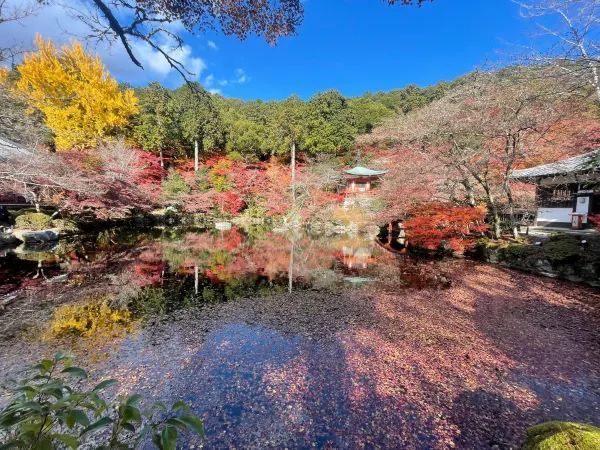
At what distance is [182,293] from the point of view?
6793mm

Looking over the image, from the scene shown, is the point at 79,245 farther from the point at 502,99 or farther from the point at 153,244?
the point at 502,99

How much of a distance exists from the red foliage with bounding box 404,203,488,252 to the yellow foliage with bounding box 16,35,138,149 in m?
16.7

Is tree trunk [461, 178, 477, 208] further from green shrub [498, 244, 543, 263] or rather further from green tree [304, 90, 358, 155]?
green tree [304, 90, 358, 155]

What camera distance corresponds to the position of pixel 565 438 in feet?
6.06

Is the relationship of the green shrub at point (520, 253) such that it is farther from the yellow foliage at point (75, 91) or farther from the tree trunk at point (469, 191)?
the yellow foliage at point (75, 91)

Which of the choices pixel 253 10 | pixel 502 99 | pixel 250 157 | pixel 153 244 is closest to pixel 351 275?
pixel 502 99

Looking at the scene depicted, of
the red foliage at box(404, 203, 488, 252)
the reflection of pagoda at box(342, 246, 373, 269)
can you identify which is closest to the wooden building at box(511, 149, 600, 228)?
the red foliage at box(404, 203, 488, 252)

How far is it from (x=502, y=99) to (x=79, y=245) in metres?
14.9

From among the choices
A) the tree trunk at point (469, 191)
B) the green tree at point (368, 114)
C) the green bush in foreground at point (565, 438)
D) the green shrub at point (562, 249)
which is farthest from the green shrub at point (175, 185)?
the green bush in foreground at point (565, 438)

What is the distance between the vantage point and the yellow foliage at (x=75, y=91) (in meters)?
16.1

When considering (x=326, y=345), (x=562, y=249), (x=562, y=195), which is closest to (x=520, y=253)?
(x=562, y=249)

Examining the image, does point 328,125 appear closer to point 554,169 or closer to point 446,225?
point 446,225

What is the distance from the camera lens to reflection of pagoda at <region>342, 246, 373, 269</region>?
9.78 m

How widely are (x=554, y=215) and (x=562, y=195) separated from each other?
2.71ft
